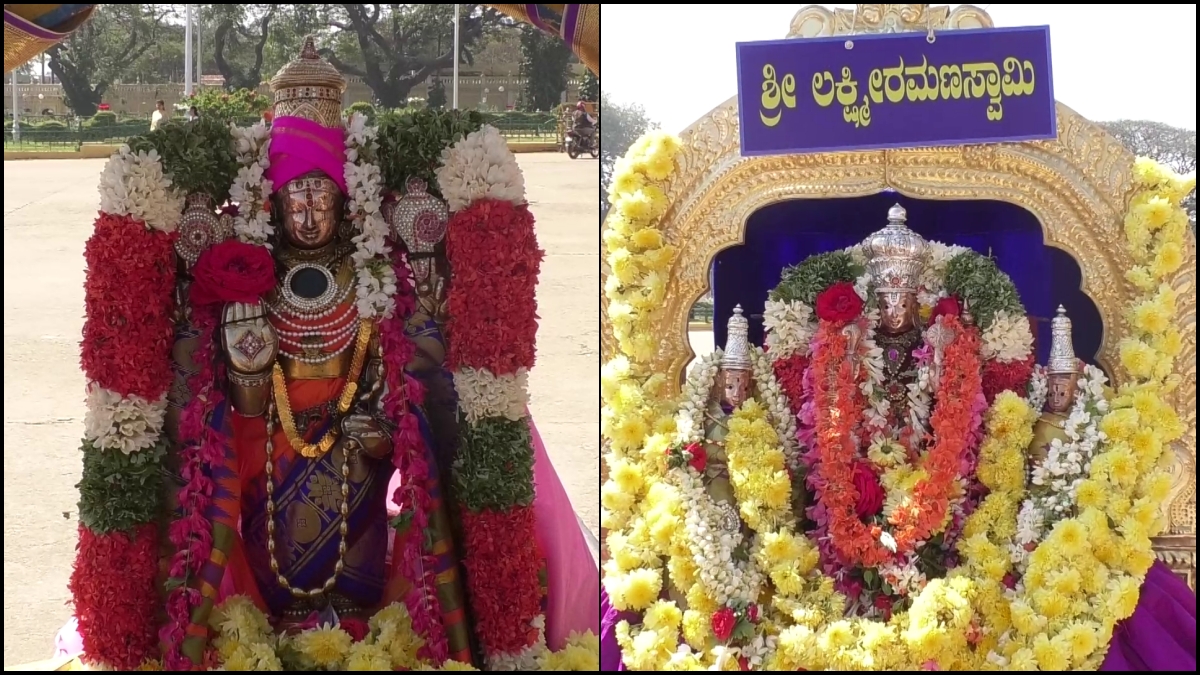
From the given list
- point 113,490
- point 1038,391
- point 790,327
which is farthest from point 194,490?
point 1038,391

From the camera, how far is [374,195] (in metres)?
3.67

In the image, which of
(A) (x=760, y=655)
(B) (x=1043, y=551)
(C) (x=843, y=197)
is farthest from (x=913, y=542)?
(C) (x=843, y=197)

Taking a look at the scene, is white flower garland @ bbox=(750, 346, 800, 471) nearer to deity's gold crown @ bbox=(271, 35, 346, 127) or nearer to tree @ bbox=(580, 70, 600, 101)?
deity's gold crown @ bbox=(271, 35, 346, 127)

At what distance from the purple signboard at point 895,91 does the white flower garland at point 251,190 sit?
7.37 ft

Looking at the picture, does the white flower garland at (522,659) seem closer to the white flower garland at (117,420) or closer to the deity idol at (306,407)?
the deity idol at (306,407)

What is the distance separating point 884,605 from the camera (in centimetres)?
439

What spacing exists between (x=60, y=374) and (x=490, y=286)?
537 centimetres

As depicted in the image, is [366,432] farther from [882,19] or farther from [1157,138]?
[1157,138]

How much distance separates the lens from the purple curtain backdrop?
5.02 m

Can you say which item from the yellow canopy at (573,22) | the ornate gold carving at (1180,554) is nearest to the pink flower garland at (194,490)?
the yellow canopy at (573,22)

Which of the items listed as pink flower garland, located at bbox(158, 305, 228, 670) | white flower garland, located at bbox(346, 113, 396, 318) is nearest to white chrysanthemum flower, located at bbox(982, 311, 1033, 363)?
white flower garland, located at bbox(346, 113, 396, 318)

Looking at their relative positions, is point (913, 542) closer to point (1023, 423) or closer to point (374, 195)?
point (1023, 423)

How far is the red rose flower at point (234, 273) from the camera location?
3.48m

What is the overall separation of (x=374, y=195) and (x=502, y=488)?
1.15 meters
